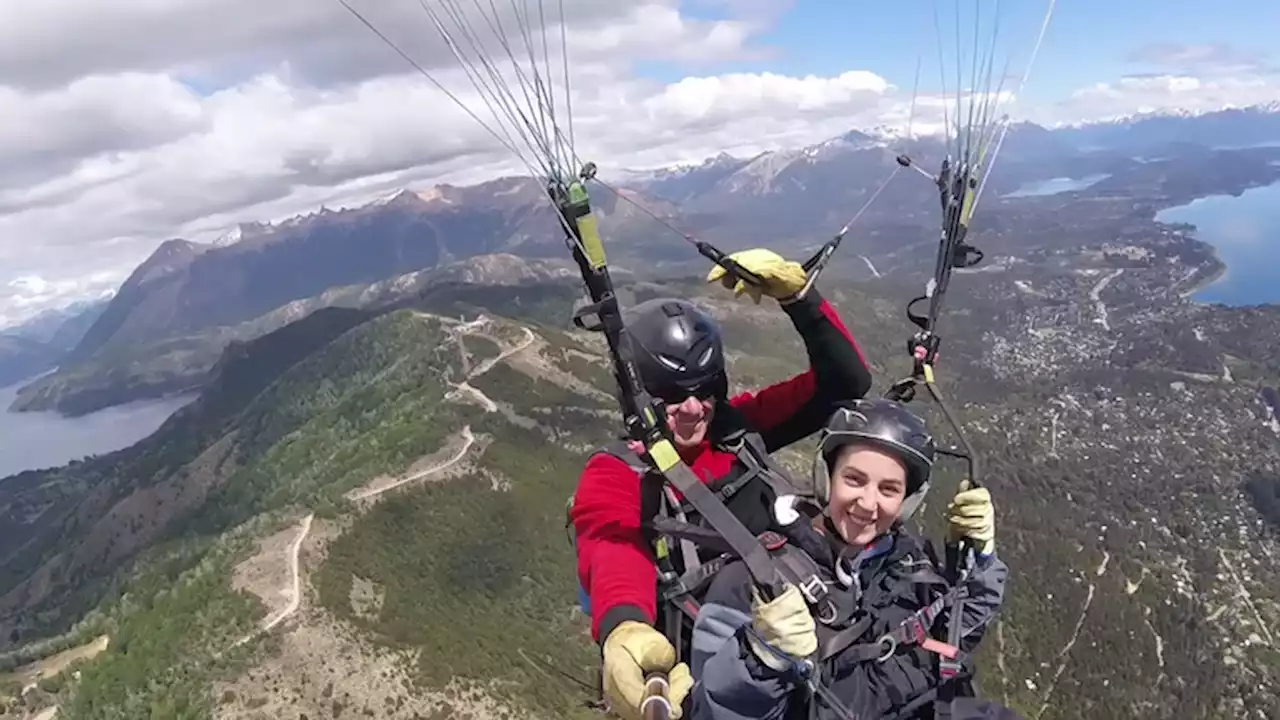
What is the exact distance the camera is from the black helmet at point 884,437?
19.0ft

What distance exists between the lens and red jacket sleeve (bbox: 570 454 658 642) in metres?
6.16

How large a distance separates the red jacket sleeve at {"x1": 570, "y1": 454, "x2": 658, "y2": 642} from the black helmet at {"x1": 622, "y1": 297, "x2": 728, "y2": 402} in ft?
2.97

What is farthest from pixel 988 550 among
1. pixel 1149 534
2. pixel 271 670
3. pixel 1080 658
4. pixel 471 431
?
pixel 1149 534

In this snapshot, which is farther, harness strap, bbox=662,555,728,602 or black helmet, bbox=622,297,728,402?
black helmet, bbox=622,297,728,402

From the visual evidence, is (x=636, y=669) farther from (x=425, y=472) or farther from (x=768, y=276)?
(x=425, y=472)

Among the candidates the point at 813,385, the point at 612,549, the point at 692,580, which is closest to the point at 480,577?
the point at 813,385

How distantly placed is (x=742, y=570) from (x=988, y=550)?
2084mm

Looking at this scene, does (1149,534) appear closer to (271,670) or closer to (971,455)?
(271,670)

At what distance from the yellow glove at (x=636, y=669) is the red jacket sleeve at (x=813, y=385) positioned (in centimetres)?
343

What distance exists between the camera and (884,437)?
576 cm

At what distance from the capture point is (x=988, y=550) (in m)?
6.63

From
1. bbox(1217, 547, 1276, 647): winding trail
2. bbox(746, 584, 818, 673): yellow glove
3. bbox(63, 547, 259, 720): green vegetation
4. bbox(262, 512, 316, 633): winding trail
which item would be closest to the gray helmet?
bbox(746, 584, 818, 673): yellow glove

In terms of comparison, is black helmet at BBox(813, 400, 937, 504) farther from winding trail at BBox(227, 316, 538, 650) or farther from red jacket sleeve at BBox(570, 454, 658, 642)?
winding trail at BBox(227, 316, 538, 650)

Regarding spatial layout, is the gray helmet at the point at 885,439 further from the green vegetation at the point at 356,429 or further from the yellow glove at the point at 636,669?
the green vegetation at the point at 356,429
